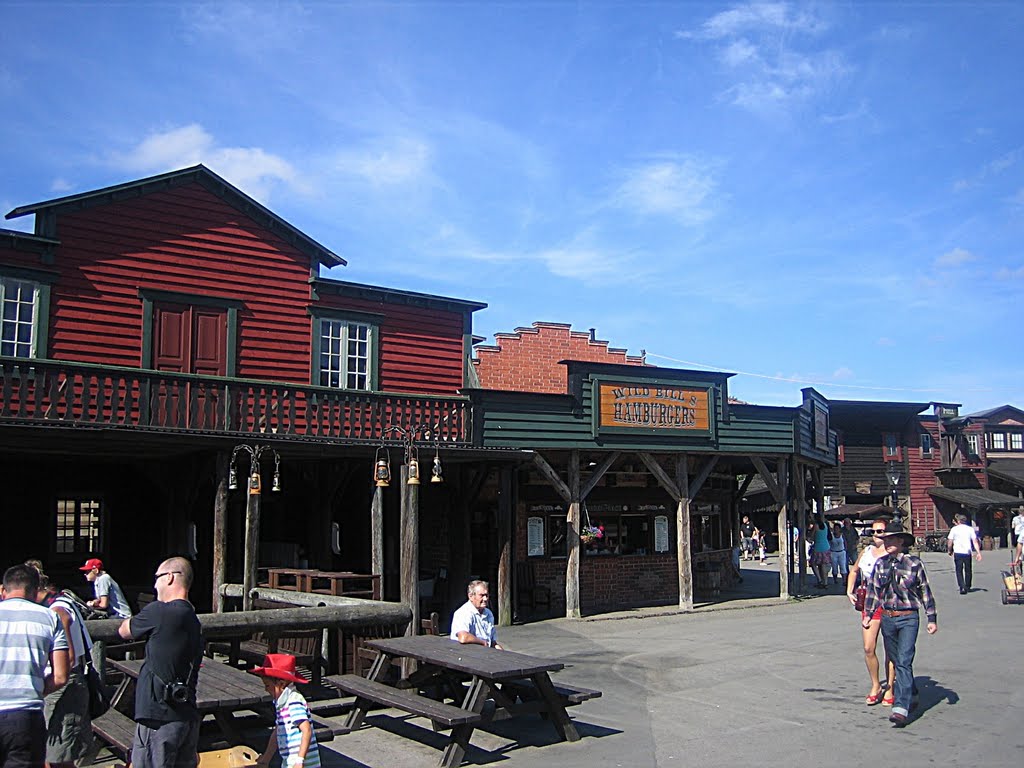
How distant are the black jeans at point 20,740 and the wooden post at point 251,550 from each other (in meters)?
6.94

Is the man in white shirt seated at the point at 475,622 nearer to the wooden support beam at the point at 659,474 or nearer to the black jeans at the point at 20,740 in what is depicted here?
the black jeans at the point at 20,740

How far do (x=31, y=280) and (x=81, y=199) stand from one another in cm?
153

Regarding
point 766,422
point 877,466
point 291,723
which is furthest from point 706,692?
point 877,466

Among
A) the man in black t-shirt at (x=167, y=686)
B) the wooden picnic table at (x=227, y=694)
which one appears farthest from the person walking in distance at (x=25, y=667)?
the wooden picnic table at (x=227, y=694)

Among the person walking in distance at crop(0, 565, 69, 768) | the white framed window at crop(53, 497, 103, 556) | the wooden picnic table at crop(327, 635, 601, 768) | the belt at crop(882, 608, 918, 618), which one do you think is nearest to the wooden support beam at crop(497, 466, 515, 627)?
the white framed window at crop(53, 497, 103, 556)

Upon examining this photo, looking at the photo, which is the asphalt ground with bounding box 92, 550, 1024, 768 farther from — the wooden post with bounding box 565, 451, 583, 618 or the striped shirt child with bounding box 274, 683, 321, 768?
the striped shirt child with bounding box 274, 683, 321, 768

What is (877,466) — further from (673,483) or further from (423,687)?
(423,687)

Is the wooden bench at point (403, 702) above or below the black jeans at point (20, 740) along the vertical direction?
below

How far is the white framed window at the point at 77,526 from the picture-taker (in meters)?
16.5

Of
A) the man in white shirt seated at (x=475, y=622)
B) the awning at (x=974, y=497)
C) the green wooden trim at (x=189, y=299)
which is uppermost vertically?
the green wooden trim at (x=189, y=299)

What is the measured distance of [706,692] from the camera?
394 inches

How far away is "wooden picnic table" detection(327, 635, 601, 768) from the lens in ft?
23.7

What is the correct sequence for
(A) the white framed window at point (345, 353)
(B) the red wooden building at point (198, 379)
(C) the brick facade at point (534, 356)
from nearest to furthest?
(B) the red wooden building at point (198, 379)
(A) the white framed window at point (345, 353)
(C) the brick facade at point (534, 356)

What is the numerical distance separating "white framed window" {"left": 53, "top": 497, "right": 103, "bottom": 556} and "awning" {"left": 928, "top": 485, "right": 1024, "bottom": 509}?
39.0 metres
